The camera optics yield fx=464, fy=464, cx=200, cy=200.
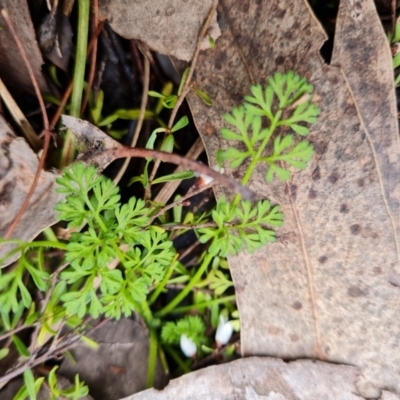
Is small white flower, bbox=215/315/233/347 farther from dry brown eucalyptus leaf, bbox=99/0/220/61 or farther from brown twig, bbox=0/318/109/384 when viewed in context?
dry brown eucalyptus leaf, bbox=99/0/220/61

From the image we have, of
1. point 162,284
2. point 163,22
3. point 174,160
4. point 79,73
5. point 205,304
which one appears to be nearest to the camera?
point 174,160

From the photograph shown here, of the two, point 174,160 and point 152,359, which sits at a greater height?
point 174,160

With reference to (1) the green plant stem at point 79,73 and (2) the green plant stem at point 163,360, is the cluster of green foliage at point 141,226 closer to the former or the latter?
(1) the green plant stem at point 79,73

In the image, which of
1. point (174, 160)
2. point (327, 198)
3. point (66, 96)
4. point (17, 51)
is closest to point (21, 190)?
point (66, 96)

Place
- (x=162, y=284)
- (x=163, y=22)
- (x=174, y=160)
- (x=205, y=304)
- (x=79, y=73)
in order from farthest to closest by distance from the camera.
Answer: (x=205, y=304) → (x=162, y=284) → (x=79, y=73) → (x=163, y=22) → (x=174, y=160)

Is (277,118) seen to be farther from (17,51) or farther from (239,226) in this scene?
(17,51)

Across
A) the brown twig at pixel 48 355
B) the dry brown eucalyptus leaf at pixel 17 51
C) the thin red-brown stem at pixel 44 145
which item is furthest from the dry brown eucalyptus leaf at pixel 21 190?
the brown twig at pixel 48 355

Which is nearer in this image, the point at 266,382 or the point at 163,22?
the point at 163,22

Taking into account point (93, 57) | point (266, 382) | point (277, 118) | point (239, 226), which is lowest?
point (266, 382)
